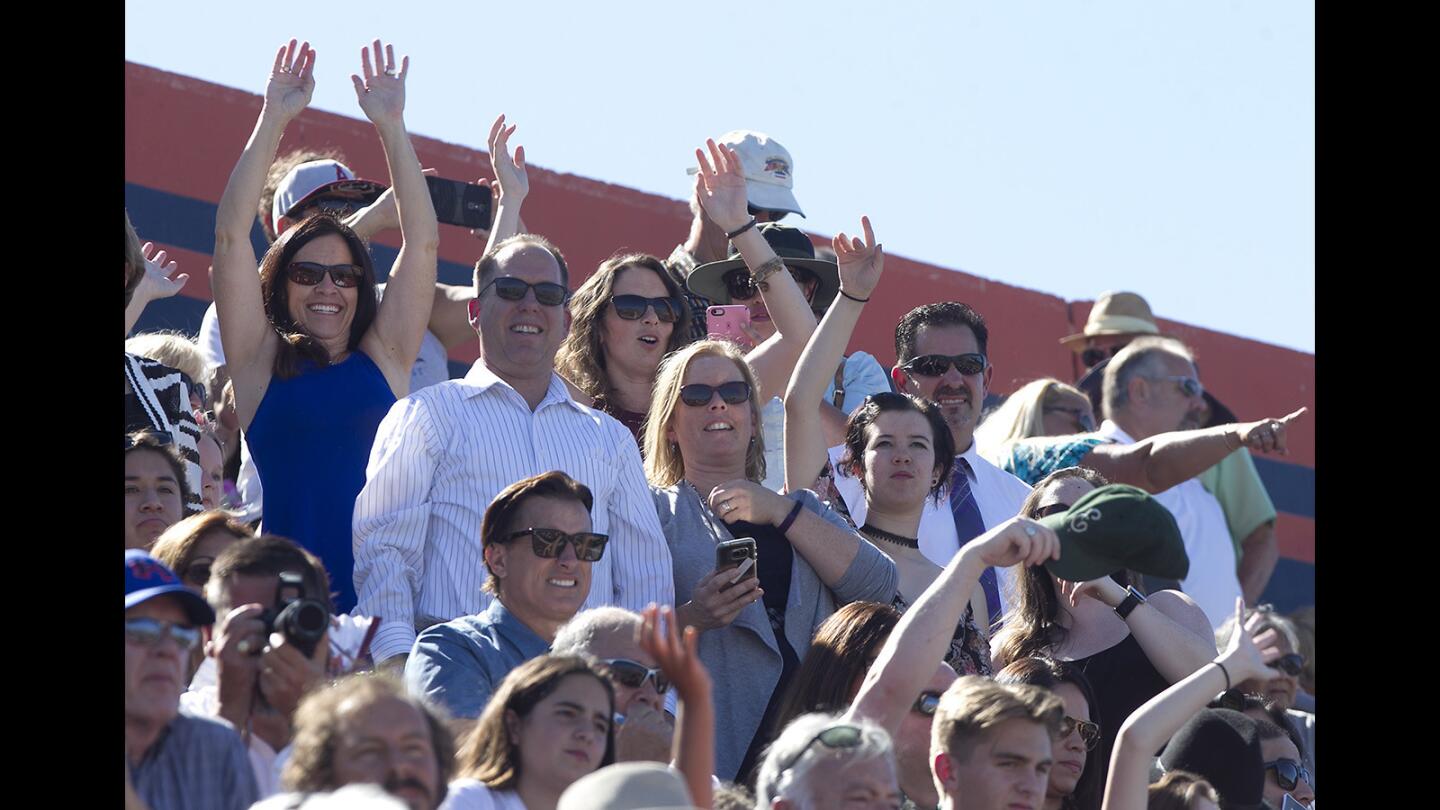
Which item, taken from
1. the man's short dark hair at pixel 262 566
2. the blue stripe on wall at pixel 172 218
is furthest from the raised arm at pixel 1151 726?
the blue stripe on wall at pixel 172 218

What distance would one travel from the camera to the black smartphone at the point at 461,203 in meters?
7.20

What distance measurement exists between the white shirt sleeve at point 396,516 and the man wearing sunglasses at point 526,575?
25cm

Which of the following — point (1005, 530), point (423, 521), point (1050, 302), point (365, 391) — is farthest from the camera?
point (1050, 302)

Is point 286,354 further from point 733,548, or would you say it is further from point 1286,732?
point 1286,732

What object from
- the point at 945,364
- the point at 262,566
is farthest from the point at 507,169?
the point at 262,566

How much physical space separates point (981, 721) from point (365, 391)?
194 centimetres

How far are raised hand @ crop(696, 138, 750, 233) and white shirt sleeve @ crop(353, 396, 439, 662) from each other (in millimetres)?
1576

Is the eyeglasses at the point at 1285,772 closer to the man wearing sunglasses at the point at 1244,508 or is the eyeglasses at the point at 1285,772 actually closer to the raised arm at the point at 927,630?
the raised arm at the point at 927,630

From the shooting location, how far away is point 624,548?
5.54 m

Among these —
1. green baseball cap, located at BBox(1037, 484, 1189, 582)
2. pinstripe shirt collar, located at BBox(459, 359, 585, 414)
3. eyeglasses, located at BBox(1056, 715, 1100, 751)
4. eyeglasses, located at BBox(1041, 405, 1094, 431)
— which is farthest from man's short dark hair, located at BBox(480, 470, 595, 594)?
eyeglasses, located at BBox(1041, 405, 1094, 431)

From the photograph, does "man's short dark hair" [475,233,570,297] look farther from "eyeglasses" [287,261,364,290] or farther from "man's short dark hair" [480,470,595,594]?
"man's short dark hair" [480,470,595,594]

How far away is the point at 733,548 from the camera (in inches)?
210
